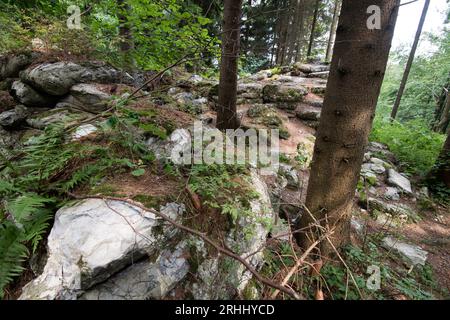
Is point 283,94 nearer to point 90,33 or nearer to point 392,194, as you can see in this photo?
point 392,194

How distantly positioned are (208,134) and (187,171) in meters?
0.93

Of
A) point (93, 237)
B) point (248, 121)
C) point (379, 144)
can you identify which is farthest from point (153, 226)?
point (379, 144)

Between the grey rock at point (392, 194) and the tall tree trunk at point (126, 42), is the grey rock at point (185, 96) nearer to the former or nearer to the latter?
the tall tree trunk at point (126, 42)

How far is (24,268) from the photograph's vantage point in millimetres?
1430

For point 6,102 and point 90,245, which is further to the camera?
point 6,102

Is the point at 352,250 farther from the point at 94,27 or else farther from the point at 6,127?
the point at 6,127

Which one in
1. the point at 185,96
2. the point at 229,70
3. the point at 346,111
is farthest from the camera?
the point at 185,96

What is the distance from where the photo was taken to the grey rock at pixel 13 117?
423cm

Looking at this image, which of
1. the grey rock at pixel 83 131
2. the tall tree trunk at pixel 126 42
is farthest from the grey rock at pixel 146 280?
the tall tree trunk at pixel 126 42

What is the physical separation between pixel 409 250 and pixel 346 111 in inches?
101

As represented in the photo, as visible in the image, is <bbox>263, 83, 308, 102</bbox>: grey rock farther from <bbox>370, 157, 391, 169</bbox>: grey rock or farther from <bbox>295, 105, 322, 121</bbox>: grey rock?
<bbox>370, 157, 391, 169</bbox>: grey rock

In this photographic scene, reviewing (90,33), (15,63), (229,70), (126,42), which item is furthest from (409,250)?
(15,63)

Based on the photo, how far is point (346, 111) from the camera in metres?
2.25

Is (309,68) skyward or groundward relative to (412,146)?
skyward
